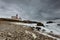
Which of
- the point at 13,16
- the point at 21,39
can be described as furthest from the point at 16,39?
the point at 13,16

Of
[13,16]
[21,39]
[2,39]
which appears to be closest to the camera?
[2,39]

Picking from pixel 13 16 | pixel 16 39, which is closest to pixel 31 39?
pixel 16 39

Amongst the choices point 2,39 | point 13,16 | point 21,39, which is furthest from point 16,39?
point 13,16

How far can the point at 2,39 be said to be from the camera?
7660 millimetres

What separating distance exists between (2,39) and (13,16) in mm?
52453

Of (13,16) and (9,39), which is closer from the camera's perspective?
(9,39)

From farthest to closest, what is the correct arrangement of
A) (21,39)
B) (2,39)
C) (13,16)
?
(13,16) < (21,39) < (2,39)

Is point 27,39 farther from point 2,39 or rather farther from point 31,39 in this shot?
point 2,39

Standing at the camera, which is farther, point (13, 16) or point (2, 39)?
point (13, 16)

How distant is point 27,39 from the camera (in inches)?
331

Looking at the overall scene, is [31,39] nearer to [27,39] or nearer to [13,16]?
[27,39]

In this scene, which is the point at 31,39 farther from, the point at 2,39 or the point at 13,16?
the point at 13,16

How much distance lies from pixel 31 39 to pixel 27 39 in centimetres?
29

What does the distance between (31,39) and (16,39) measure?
1.02 metres
